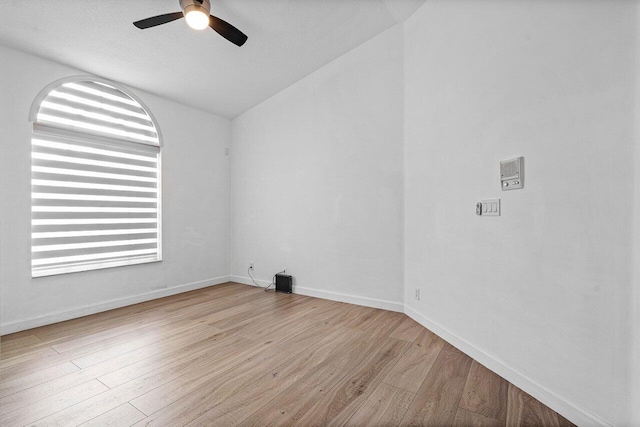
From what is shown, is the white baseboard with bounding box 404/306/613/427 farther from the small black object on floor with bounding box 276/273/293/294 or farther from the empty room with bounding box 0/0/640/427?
the small black object on floor with bounding box 276/273/293/294

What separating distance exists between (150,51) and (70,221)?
6.83ft

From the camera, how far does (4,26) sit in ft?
8.05

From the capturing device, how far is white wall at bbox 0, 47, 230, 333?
274 cm

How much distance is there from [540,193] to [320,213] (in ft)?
8.29

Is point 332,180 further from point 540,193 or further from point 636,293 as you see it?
point 636,293

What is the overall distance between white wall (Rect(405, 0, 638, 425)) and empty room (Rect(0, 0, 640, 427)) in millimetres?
12

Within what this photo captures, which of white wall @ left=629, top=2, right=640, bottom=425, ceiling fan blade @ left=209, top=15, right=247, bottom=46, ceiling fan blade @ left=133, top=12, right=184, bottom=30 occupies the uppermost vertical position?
ceiling fan blade @ left=209, top=15, right=247, bottom=46

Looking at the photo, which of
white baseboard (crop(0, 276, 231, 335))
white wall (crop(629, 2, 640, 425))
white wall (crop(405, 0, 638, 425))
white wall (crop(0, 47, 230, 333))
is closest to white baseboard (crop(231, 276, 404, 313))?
white wall (crop(405, 0, 638, 425))

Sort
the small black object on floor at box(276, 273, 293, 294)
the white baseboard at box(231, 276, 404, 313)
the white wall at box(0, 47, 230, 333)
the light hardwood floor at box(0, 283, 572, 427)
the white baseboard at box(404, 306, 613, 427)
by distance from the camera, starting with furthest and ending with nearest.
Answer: the small black object on floor at box(276, 273, 293, 294), the white baseboard at box(231, 276, 404, 313), the white wall at box(0, 47, 230, 333), the light hardwood floor at box(0, 283, 572, 427), the white baseboard at box(404, 306, 613, 427)

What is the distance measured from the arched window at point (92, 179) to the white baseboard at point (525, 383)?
3.78 metres

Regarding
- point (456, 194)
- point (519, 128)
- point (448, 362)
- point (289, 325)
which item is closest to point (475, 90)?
point (519, 128)

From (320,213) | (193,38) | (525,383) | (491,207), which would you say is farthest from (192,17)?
(525,383)

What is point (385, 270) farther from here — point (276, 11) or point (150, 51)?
point (150, 51)

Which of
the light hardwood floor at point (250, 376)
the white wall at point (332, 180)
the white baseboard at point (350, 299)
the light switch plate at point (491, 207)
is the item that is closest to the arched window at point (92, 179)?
the light hardwood floor at point (250, 376)
